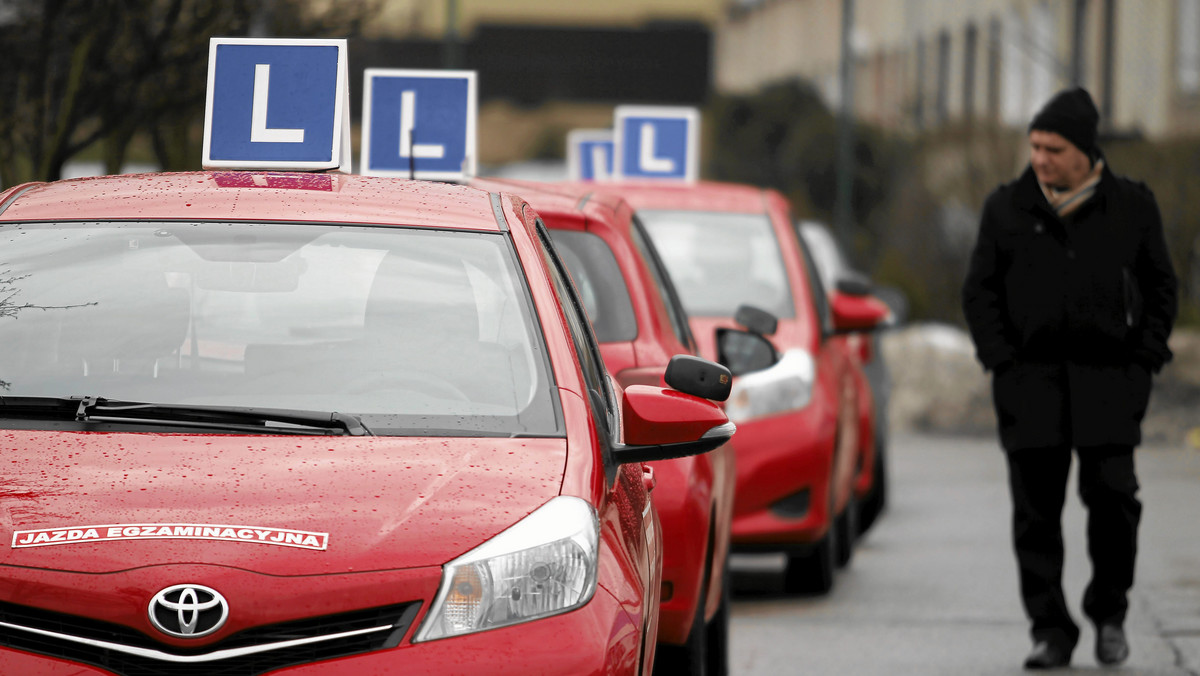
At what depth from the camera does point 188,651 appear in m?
3.59

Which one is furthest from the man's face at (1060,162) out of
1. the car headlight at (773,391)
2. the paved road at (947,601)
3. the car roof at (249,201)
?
the car roof at (249,201)

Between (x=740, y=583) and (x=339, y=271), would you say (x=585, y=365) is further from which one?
(x=740, y=583)

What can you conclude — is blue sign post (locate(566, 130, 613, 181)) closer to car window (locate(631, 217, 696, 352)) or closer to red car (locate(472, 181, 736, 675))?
car window (locate(631, 217, 696, 352))

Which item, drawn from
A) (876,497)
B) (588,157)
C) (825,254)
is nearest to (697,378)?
(876,497)

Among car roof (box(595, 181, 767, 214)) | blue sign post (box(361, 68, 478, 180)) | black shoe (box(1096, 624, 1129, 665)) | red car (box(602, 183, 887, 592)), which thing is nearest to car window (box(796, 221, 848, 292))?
red car (box(602, 183, 887, 592))

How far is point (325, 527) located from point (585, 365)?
0.97 meters

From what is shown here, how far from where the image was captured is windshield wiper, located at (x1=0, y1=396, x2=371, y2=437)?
418cm

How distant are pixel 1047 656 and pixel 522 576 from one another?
373 centimetres

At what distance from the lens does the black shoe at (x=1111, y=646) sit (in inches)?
280

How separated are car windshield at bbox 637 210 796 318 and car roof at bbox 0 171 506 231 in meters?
4.51

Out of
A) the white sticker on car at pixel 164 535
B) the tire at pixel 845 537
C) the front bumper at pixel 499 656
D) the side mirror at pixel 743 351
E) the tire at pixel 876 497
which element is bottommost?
the tire at pixel 876 497

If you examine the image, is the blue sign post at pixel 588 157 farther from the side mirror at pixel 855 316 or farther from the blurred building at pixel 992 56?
the blurred building at pixel 992 56

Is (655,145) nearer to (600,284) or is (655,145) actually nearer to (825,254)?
(825,254)

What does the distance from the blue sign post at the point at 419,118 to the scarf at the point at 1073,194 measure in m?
2.43
